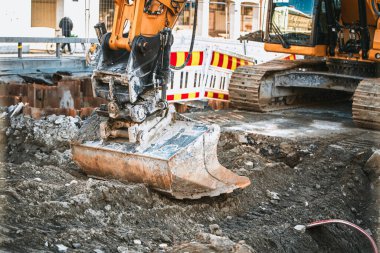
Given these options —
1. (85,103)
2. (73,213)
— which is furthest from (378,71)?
(73,213)

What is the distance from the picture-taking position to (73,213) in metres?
5.87

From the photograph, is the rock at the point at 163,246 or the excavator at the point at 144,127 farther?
the excavator at the point at 144,127

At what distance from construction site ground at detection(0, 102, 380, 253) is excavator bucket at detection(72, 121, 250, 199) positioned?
0.51 feet

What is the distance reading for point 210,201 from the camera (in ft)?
22.6

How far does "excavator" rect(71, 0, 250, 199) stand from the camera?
21.5ft

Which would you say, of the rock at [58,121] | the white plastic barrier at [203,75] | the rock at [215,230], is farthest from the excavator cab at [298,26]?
the rock at [215,230]

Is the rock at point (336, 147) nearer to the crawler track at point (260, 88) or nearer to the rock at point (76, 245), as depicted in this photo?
the crawler track at point (260, 88)

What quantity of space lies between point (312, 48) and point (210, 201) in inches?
221

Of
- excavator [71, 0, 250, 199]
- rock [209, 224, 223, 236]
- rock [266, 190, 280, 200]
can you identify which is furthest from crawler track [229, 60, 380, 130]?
rock [209, 224, 223, 236]

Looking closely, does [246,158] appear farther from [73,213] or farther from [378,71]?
[378,71]

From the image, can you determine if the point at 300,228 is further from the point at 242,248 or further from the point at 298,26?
the point at 298,26

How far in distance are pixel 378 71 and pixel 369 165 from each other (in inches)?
147

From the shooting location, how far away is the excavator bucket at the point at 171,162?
648 centimetres

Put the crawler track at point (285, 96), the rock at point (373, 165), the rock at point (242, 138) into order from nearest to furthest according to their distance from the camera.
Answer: the rock at point (373, 165) → the rock at point (242, 138) → the crawler track at point (285, 96)
